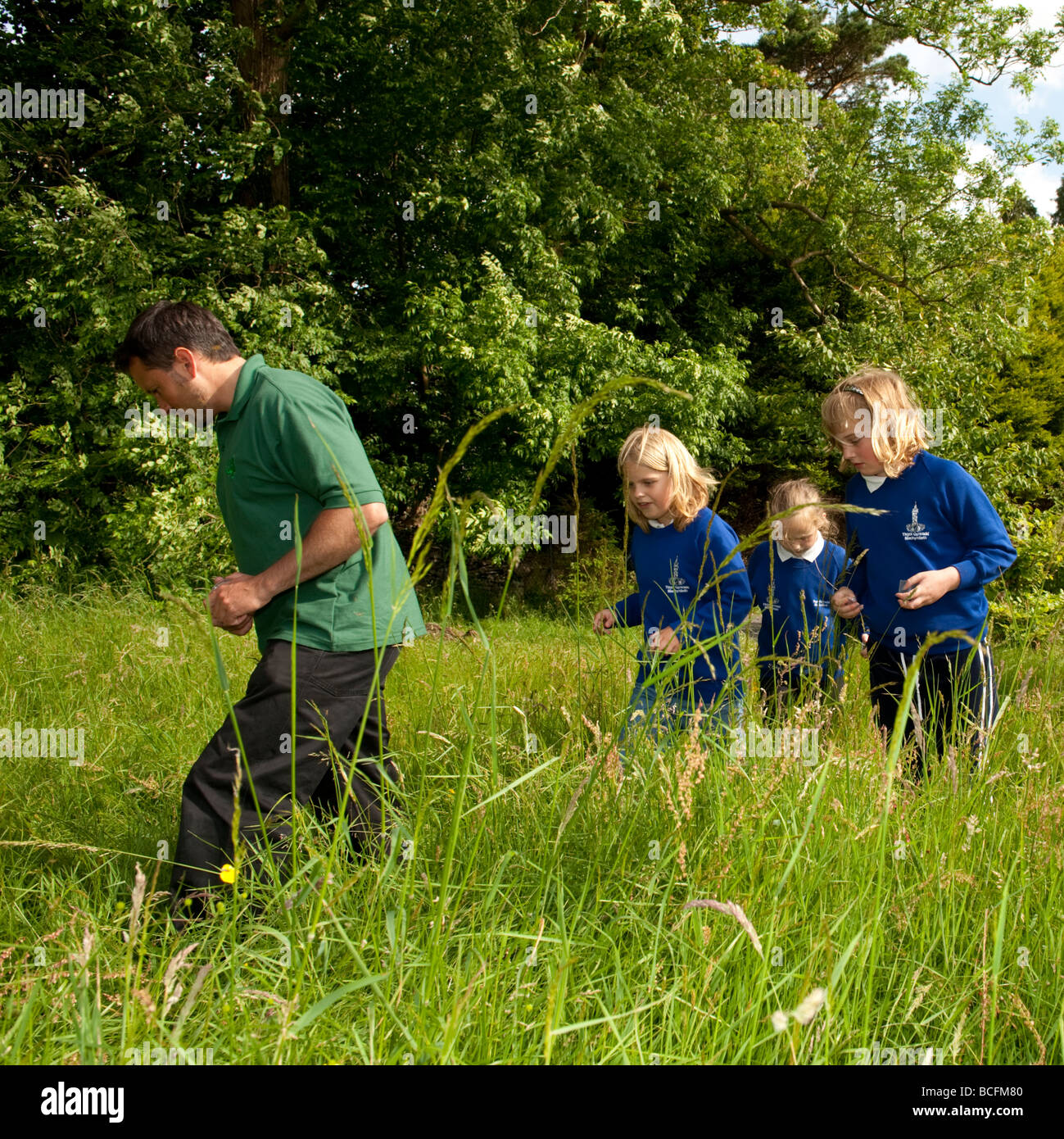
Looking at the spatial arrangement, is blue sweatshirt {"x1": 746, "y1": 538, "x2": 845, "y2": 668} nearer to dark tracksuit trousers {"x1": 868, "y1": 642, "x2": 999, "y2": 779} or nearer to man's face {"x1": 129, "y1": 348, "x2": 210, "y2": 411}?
dark tracksuit trousers {"x1": 868, "y1": 642, "x2": 999, "y2": 779}

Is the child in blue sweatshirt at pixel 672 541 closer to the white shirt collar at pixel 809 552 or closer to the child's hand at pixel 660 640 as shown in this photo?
the child's hand at pixel 660 640

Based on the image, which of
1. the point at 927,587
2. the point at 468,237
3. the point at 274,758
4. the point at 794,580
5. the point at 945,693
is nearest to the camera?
the point at 274,758

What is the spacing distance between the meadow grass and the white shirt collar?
1.59m

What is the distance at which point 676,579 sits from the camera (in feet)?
11.5

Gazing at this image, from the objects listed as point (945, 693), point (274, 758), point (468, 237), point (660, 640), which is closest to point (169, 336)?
point (274, 758)

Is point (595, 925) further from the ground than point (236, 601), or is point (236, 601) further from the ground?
point (236, 601)

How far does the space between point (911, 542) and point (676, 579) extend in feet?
2.79

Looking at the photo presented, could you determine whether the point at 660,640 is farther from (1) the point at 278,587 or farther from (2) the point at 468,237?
(2) the point at 468,237

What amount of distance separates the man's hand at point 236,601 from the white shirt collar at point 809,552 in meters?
2.66

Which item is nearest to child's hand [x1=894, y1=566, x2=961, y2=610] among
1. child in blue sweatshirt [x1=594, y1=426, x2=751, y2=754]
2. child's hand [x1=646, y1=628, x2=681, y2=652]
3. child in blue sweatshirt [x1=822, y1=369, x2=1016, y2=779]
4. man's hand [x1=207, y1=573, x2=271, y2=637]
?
child in blue sweatshirt [x1=822, y1=369, x2=1016, y2=779]

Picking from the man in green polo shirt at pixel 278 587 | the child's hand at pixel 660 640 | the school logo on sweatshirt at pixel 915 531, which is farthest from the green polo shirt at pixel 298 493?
the school logo on sweatshirt at pixel 915 531

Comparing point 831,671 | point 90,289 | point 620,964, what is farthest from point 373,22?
point 620,964

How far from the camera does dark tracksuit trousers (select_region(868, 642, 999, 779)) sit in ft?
9.16

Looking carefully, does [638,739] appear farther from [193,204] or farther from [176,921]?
[193,204]
